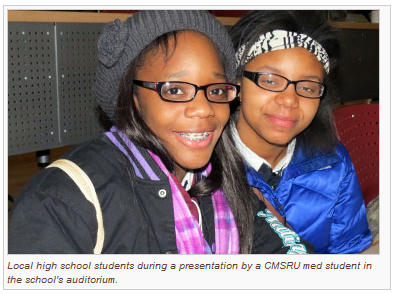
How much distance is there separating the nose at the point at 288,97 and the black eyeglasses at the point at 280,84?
0.04ft

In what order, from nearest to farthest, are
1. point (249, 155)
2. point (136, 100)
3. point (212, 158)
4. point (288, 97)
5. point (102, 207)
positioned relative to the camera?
point (102, 207)
point (136, 100)
point (212, 158)
point (288, 97)
point (249, 155)

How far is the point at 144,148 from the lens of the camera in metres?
1.40

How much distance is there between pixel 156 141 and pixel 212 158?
317mm

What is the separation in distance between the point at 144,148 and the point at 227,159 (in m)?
0.39

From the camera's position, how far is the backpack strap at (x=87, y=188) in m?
1.18

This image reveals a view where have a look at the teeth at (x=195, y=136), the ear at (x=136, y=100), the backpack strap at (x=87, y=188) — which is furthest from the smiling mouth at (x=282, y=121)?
the backpack strap at (x=87, y=188)

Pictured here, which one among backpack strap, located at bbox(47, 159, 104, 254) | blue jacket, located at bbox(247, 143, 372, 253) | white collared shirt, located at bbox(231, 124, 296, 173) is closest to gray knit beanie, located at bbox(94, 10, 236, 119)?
backpack strap, located at bbox(47, 159, 104, 254)

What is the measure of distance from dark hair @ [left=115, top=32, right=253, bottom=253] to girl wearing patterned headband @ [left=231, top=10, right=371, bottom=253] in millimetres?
341

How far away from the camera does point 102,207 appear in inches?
47.6

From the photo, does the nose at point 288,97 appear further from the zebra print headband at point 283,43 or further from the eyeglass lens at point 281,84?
the zebra print headband at point 283,43

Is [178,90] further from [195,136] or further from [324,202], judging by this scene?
[324,202]

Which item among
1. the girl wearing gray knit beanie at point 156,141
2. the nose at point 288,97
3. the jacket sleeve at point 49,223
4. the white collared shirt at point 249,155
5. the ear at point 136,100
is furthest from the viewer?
the white collared shirt at point 249,155

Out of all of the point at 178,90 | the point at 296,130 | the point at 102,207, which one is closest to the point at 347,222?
the point at 296,130
